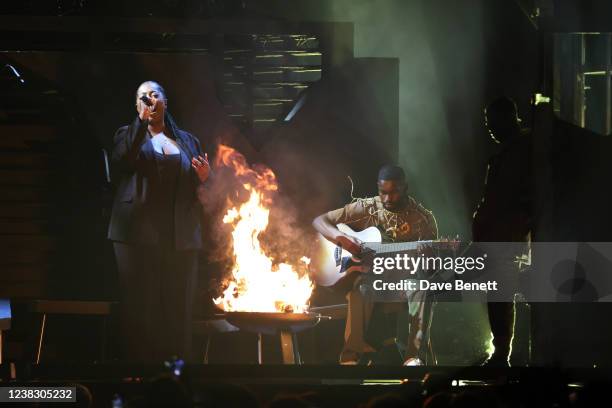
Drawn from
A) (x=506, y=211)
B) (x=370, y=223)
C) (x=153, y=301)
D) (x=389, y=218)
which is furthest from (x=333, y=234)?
(x=153, y=301)

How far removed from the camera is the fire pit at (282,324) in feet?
24.4

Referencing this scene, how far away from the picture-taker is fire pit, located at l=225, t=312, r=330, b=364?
744 centimetres

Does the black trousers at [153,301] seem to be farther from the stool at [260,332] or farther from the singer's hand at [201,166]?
the singer's hand at [201,166]

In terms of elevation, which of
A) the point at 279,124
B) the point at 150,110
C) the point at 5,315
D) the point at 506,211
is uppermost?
the point at 150,110

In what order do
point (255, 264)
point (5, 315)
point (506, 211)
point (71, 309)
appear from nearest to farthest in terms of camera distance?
point (506, 211), point (5, 315), point (71, 309), point (255, 264)

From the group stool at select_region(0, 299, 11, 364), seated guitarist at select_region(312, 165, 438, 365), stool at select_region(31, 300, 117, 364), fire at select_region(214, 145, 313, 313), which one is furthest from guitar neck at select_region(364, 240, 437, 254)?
stool at select_region(0, 299, 11, 364)

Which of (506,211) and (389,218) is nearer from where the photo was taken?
(506,211)

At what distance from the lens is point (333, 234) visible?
7.90m

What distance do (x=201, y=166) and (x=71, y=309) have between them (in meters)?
1.78

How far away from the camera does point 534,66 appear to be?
7938 millimetres

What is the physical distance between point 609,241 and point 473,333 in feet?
4.88

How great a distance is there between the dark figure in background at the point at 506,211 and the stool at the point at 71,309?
349 cm

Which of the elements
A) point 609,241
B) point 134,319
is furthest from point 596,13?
point 134,319

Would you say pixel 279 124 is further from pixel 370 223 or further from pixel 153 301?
pixel 153 301
